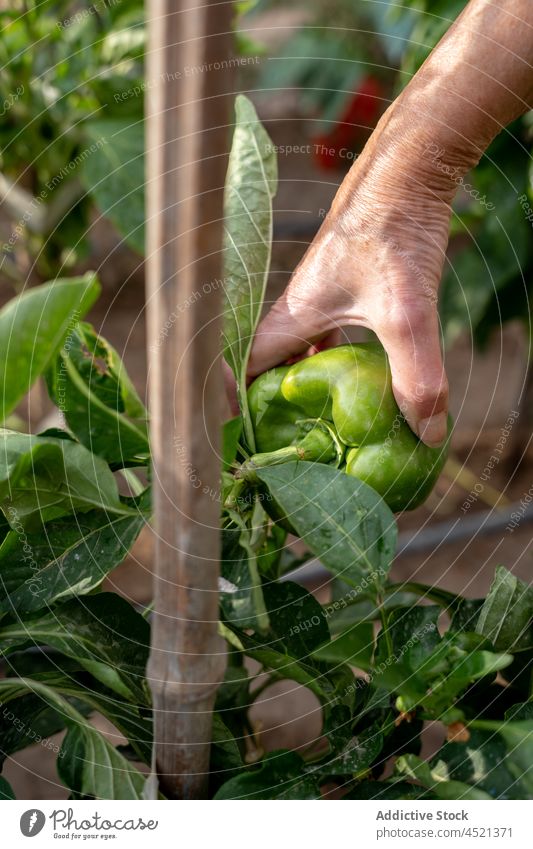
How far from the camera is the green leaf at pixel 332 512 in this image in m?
0.41

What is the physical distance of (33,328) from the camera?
35 centimetres

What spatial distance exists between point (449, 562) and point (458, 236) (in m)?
1.11

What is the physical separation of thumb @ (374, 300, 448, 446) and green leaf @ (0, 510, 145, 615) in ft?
0.48

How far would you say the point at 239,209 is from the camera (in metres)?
0.47

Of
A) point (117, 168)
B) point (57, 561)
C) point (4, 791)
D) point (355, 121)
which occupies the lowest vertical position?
point (4, 791)

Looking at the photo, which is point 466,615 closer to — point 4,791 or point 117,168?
point 4,791

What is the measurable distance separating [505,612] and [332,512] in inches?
4.1

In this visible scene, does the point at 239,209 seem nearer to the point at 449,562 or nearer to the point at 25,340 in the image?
the point at 25,340

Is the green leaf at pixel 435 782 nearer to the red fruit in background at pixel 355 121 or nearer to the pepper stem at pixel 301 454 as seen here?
the pepper stem at pixel 301 454

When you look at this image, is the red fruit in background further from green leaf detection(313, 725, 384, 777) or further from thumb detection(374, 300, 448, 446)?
green leaf detection(313, 725, 384, 777)

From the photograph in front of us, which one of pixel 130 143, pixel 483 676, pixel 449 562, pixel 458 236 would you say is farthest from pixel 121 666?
pixel 458 236

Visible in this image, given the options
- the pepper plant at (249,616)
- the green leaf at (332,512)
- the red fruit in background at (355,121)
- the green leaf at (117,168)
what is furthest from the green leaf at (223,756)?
the red fruit in background at (355,121)

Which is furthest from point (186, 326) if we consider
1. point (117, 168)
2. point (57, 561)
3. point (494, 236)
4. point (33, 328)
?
point (494, 236)

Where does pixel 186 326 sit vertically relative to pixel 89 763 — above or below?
above
